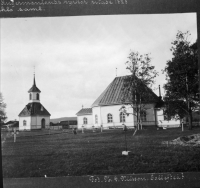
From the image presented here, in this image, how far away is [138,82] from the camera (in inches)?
70.4

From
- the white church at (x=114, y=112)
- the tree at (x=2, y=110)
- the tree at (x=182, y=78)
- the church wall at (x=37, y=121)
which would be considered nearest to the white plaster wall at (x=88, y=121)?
the white church at (x=114, y=112)

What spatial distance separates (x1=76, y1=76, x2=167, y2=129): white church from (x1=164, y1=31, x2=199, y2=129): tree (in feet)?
0.46

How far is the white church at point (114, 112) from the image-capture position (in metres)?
1.76

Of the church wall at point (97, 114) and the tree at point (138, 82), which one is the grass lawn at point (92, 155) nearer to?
the church wall at point (97, 114)

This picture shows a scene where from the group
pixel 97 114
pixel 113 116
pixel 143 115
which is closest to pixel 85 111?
pixel 97 114

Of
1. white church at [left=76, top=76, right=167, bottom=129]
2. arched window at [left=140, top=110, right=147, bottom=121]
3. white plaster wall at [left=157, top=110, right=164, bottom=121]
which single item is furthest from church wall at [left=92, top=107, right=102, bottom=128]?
white plaster wall at [left=157, top=110, right=164, bottom=121]

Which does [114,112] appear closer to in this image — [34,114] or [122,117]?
[122,117]

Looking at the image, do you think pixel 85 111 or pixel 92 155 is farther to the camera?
pixel 85 111

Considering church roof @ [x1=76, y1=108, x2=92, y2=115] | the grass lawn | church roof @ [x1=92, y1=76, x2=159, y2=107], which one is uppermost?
church roof @ [x1=92, y1=76, x2=159, y2=107]

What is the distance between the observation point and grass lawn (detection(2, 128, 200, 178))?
1.59m

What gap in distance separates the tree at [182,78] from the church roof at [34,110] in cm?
111

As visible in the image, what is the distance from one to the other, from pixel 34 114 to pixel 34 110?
4 centimetres

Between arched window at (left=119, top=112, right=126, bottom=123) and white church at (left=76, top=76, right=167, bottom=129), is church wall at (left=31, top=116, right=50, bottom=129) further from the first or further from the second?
arched window at (left=119, top=112, right=126, bottom=123)

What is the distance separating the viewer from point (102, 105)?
1836 mm
